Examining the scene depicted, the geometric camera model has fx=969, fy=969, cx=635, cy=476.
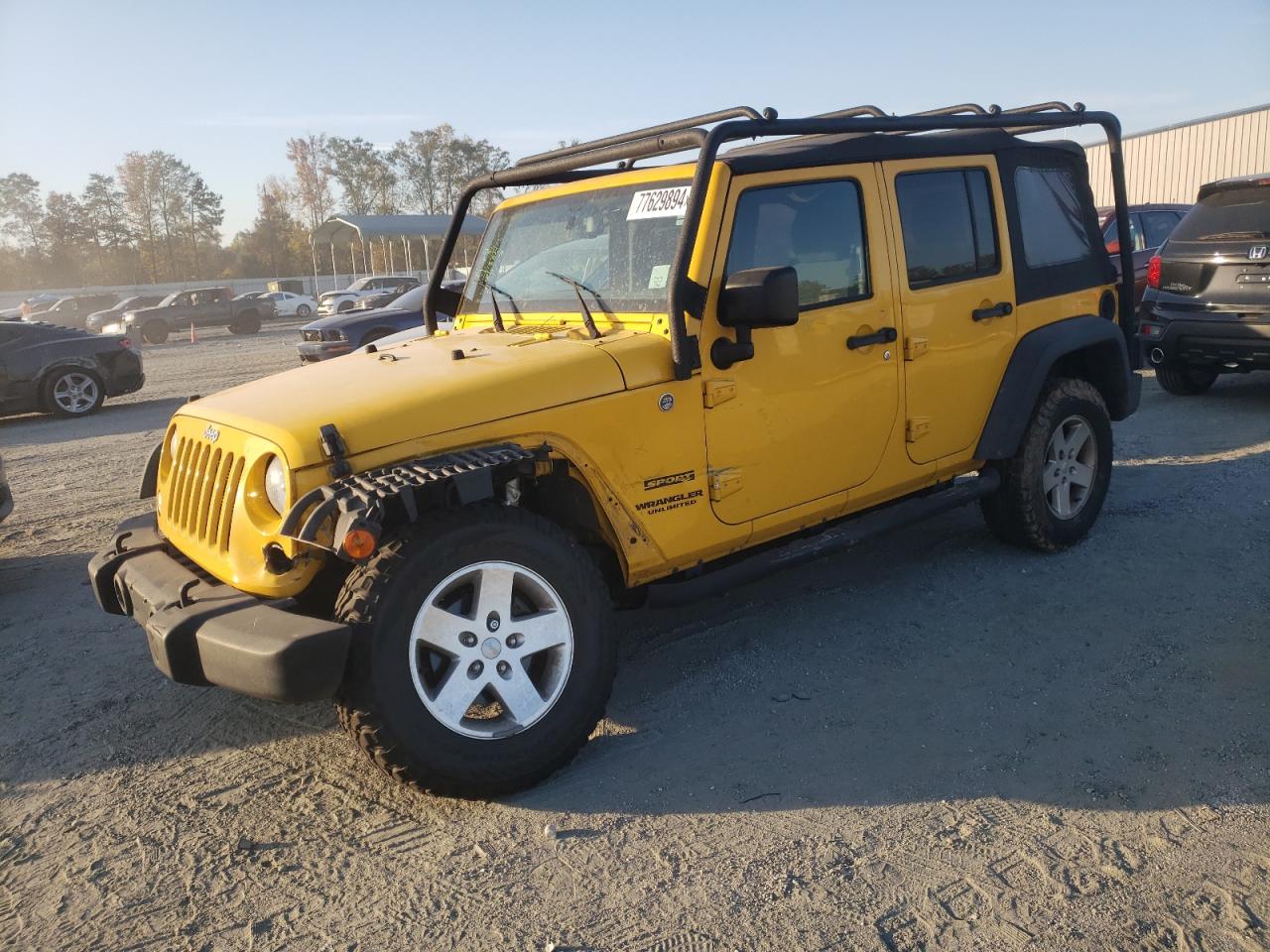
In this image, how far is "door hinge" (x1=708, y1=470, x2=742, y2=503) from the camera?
12.3 ft

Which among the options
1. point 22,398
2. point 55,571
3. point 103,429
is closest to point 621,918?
point 55,571

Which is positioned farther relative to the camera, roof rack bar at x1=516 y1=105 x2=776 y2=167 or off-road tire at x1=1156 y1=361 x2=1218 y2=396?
off-road tire at x1=1156 y1=361 x2=1218 y2=396

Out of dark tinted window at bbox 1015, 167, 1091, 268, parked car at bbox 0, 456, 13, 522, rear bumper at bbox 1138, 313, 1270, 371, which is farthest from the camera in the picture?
rear bumper at bbox 1138, 313, 1270, 371

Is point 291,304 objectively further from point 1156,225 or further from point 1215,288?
point 1215,288

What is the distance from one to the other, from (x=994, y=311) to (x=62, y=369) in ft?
42.1

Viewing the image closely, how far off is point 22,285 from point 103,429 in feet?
216

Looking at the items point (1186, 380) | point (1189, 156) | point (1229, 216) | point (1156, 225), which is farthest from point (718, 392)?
point (1189, 156)

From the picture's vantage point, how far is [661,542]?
3.66m

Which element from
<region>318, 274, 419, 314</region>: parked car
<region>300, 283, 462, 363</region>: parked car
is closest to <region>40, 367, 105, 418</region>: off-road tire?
<region>300, 283, 462, 363</region>: parked car

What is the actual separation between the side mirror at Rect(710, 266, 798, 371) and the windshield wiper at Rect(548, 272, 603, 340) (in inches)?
19.8

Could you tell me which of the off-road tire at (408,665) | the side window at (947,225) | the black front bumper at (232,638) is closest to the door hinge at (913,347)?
the side window at (947,225)

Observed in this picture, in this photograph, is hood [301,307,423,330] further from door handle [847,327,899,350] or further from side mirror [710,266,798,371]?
side mirror [710,266,798,371]

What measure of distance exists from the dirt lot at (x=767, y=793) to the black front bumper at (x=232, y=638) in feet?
1.90

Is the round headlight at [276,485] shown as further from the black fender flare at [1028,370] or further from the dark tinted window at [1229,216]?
the dark tinted window at [1229,216]
